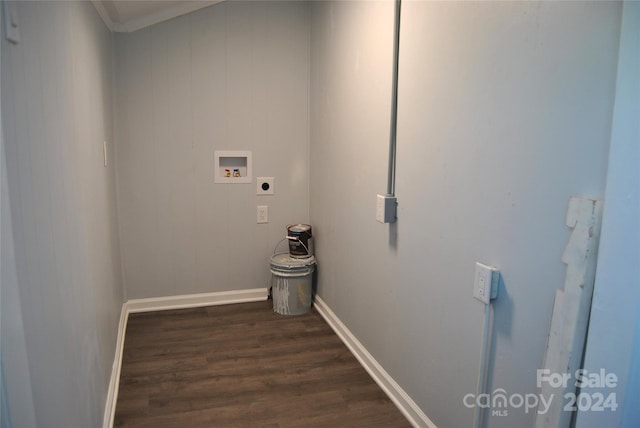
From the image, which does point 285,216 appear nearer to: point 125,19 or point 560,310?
point 125,19

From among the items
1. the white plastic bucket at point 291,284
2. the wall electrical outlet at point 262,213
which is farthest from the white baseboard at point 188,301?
the wall electrical outlet at point 262,213

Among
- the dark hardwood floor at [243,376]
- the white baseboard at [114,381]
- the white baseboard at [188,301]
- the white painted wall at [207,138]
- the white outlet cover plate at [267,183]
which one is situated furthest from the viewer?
the white outlet cover plate at [267,183]

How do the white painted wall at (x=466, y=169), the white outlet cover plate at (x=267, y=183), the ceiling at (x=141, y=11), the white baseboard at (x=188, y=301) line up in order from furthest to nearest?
the white outlet cover plate at (x=267, y=183) → the white baseboard at (x=188, y=301) → the ceiling at (x=141, y=11) → the white painted wall at (x=466, y=169)

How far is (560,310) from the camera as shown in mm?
1220

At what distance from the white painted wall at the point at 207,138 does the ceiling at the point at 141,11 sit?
2.1 inches

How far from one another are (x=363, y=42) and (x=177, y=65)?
4.92ft

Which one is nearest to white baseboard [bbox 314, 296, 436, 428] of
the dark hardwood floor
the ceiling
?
the dark hardwood floor

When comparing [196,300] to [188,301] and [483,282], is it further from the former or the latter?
[483,282]

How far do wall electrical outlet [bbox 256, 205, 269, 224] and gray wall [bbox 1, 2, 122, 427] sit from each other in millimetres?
1637

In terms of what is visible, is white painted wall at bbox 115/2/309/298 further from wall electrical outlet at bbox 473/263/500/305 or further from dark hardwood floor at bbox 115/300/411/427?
wall electrical outlet at bbox 473/263/500/305

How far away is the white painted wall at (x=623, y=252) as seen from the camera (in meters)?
1.02

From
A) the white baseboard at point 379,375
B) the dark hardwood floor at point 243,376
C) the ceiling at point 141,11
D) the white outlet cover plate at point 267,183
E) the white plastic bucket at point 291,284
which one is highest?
the ceiling at point 141,11

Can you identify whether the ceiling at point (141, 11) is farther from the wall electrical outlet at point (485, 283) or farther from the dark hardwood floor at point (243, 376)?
the wall electrical outlet at point (485, 283)

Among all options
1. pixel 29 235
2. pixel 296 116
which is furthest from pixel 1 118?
pixel 296 116
